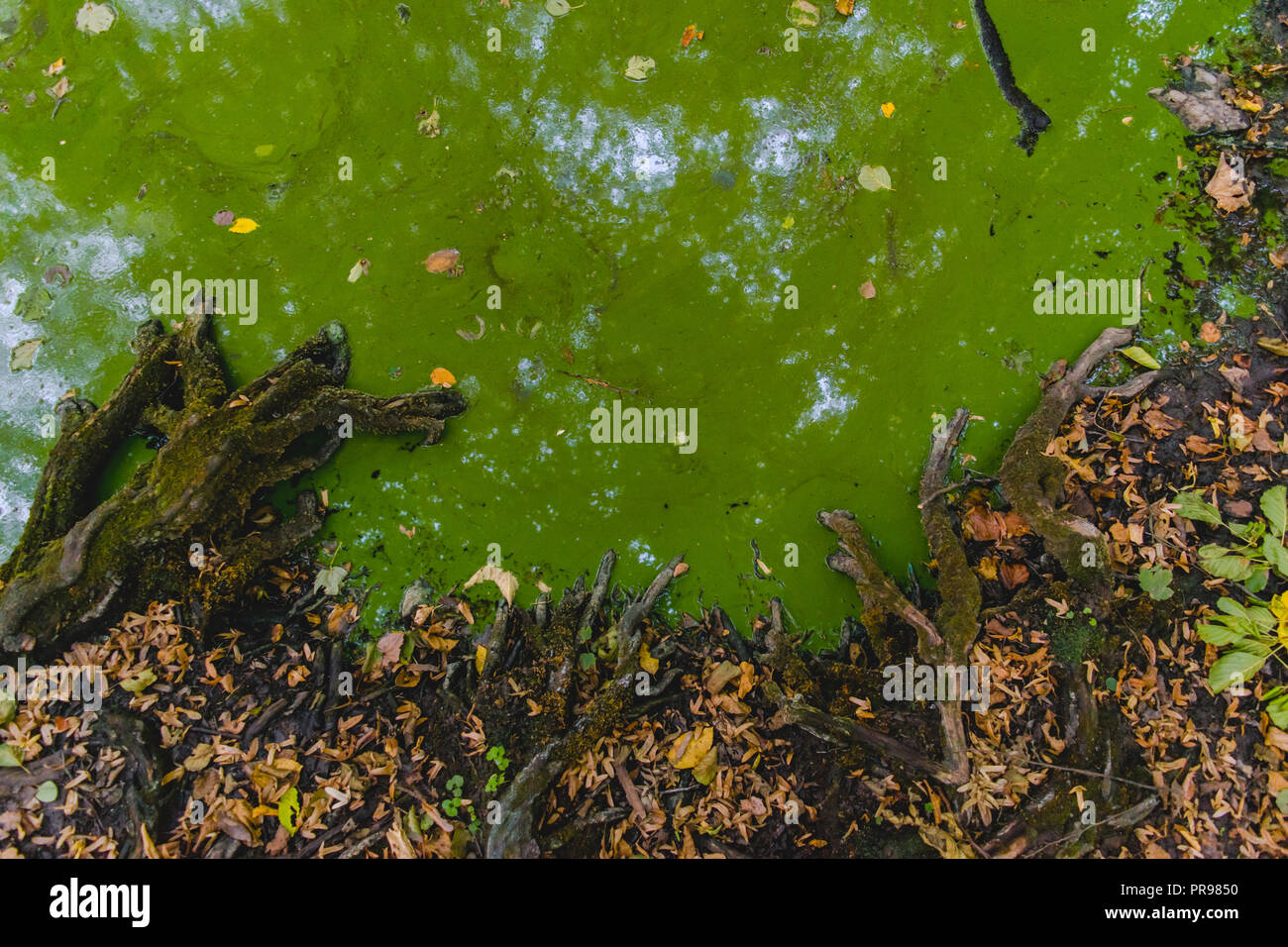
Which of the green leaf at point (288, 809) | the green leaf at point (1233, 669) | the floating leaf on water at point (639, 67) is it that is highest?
the floating leaf on water at point (639, 67)

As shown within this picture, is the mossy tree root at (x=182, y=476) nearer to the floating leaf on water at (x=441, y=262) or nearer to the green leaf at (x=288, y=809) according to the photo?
the floating leaf on water at (x=441, y=262)

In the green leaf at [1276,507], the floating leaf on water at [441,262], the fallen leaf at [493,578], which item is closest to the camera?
the green leaf at [1276,507]

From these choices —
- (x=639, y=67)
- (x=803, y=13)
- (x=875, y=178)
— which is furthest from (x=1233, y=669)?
(x=639, y=67)

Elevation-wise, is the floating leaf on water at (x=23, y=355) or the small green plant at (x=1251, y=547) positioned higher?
the floating leaf on water at (x=23, y=355)

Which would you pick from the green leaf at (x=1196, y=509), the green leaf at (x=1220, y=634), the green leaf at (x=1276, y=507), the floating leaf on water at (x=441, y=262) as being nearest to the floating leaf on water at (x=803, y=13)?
the floating leaf on water at (x=441, y=262)

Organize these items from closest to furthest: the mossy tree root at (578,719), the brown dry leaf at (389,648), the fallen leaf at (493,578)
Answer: the mossy tree root at (578,719) < the brown dry leaf at (389,648) < the fallen leaf at (493,578)

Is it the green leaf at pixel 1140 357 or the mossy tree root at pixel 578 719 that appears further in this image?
the green leaf at pixel 1140 357
